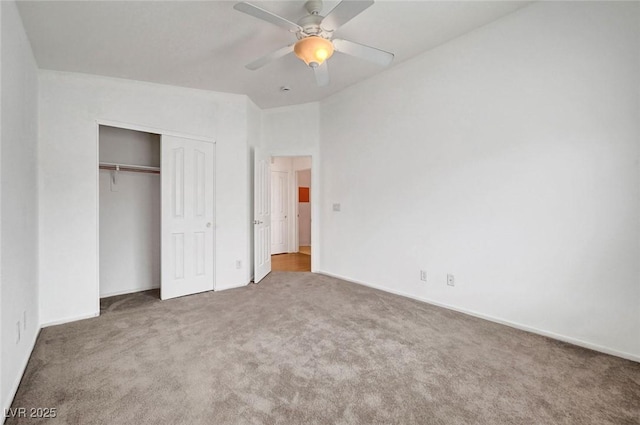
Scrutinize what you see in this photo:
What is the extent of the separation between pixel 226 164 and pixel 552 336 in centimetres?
394

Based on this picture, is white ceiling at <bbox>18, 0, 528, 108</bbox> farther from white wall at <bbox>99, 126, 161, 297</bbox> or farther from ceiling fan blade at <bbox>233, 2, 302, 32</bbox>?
white wall at <bbox>99, 126, 161, 297</bbox>

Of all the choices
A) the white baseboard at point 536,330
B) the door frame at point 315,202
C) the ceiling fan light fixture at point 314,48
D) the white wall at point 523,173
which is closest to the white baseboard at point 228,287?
the door frame at point 315,202

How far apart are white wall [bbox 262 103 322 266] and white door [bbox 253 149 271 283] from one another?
34 cm

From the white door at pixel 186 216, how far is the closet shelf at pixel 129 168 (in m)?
0.42

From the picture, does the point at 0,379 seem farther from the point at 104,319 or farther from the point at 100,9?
the point at 100,9

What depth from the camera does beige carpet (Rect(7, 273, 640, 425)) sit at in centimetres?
150

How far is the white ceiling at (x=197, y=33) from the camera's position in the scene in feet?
7.05

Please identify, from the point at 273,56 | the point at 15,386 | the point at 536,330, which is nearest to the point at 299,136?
the point at 273,56

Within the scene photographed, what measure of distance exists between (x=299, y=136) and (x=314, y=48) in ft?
8.00

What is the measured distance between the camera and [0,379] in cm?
146

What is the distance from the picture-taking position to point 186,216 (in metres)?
3.48

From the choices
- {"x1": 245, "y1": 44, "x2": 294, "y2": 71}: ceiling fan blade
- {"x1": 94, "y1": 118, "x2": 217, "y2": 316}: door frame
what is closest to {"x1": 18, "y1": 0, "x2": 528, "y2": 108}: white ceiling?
{"x1": 245, "y1": 44, "x2": 294, "y2": 71}: ceiling fan blade

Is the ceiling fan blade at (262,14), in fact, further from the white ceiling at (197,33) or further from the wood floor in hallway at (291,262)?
the wood floor in hallway at (291,262)

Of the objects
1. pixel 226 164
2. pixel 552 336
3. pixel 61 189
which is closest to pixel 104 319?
pixel 61 189
